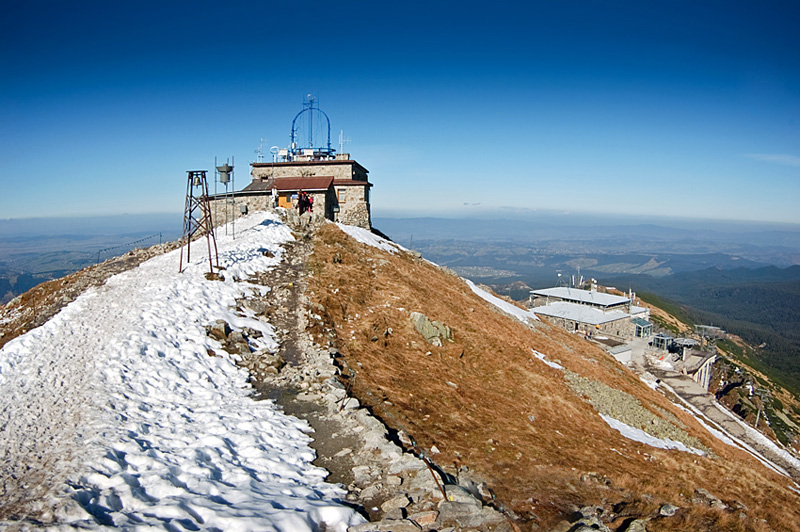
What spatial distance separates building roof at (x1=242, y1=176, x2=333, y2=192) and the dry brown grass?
12.3 m

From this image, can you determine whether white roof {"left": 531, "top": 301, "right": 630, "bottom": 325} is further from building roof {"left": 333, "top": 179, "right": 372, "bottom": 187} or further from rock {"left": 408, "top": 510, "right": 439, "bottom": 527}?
rock {"left": 408, "top": 510, "right": 439, "bottom": 527}

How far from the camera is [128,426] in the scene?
10.4 meters

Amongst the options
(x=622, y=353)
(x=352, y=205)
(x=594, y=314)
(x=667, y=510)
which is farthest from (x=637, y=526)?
(x=594, y=314)

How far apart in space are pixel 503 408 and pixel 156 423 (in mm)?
11387

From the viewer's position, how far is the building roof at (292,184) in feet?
134

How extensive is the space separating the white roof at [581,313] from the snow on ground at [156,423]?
47.9 m

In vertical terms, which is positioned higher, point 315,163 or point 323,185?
point 315,163

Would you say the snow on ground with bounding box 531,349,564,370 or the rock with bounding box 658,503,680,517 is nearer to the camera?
the rock with bounding box 658,503,680,517

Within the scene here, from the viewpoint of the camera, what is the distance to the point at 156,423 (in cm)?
1100

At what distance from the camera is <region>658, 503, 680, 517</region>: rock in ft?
32.3

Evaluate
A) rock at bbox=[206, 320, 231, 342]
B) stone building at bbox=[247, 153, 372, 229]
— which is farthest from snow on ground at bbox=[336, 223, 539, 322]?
rock at bbox=[206, 320, 231, 342]

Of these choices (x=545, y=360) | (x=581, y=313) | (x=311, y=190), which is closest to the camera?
(x=545, y=360)

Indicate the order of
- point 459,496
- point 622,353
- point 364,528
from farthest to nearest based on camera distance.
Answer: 1. point 622,353
2. point 459,496
3. point 364,528

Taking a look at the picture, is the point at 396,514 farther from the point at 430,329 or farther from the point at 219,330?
the point at 430,329
